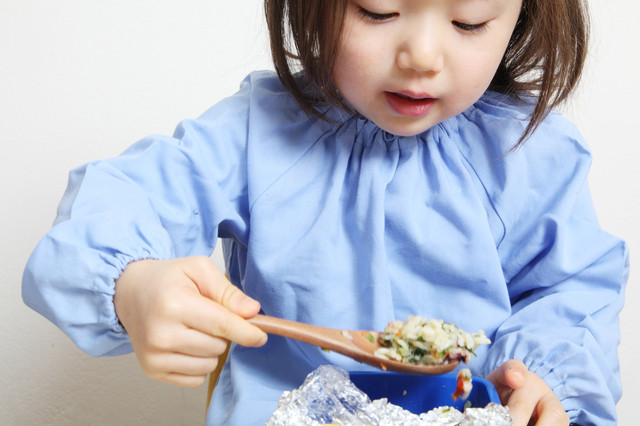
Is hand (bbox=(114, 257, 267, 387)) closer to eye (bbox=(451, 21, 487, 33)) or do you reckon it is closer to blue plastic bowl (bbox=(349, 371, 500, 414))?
blue plastic bowl (bbox=(349, 371, 500, 414))

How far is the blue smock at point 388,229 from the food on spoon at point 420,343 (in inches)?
3.6

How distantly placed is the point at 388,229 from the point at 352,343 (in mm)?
185

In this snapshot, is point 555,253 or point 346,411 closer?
point 346,411

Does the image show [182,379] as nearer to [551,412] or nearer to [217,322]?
[217,322]

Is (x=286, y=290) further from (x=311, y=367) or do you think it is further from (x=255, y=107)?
(x=255, y=107)

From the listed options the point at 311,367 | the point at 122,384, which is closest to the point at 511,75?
the point at 311,367

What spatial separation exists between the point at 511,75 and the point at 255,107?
12.3 inches

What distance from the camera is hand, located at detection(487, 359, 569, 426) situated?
739 mm

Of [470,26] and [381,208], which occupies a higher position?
[470,26]

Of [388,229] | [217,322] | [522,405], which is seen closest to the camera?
[217,322]

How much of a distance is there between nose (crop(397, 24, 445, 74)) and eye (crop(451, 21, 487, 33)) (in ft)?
0.09

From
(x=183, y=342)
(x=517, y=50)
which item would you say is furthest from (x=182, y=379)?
(x=517, y=50)

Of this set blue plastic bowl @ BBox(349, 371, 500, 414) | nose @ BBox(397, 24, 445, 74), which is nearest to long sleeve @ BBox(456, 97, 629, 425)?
blue plastic bowl @ BBox(349, 371, 500, 414)

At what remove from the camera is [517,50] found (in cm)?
90
